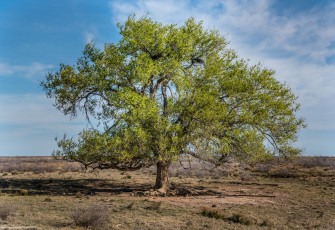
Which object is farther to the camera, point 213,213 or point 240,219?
point 213,213

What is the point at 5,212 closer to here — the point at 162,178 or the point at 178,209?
the point at 178,209

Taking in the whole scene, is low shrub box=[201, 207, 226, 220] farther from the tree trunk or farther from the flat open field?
the tree trunk

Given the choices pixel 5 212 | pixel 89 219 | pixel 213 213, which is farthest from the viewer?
pixel 213 213

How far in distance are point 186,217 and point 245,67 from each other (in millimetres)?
11740

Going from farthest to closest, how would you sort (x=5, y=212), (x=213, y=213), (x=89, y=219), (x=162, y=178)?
(x=162, y=178)
(x=213, y=213)
(x=5, y=212)
(x=89, y=219)

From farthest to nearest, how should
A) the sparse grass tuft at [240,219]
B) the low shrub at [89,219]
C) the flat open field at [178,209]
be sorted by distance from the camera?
the sparse grass tuft at [240,219] → the flat open field at [178,209] → the low shrub at [89,219]

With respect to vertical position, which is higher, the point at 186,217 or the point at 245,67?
the point at 245,67

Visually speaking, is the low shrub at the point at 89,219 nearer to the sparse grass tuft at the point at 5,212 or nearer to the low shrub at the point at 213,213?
the sparse grass tuft at the point at 5,212

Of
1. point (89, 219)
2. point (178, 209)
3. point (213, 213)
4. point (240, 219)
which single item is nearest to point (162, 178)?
point (178, 209)

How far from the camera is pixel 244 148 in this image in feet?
64.3

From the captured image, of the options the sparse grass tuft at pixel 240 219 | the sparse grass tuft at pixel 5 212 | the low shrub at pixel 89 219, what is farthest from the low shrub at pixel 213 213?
the sparse grass tuft at pixel 5 212

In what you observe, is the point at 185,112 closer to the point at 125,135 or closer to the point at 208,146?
the point at 208,146

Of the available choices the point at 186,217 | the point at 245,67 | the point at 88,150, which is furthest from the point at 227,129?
the point at 88,150

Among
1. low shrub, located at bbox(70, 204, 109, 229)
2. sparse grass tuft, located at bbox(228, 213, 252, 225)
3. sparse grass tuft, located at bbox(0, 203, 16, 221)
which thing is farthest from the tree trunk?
sparse grass tuft, located at bbox(0, 203, 16, 221)
